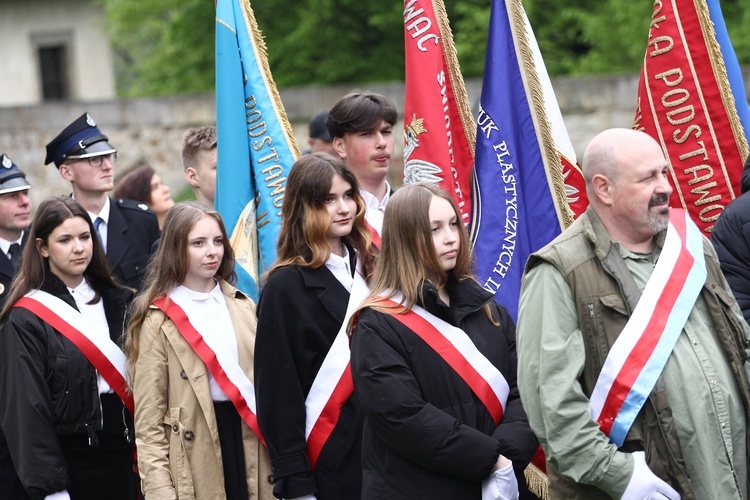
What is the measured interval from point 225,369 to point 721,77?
256cm

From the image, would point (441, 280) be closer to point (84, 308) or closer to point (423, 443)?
point (423, 443)

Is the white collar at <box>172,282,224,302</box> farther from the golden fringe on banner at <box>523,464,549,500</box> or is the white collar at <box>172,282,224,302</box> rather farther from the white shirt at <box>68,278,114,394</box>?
the golden fringe on banner at <box>523,464,549,500</box>

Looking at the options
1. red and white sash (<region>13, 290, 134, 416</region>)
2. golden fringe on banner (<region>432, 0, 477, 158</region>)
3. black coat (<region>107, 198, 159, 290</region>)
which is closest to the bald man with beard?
golden fringe on banner (<region>432, 0, 477, 158</region>)

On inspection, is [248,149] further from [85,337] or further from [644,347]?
[644,347]

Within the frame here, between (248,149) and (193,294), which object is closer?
(193,294)

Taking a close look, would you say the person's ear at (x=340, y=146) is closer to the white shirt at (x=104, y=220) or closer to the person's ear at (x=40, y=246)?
the person's ear at (x=40, y=246)

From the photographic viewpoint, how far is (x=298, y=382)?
4.32m

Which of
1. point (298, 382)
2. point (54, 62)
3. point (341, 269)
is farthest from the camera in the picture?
point (54, 62)

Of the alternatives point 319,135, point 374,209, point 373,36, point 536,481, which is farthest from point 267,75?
point 373,36

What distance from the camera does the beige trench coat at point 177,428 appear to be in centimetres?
466

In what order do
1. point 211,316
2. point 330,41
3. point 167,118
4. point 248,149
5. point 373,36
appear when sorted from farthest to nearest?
1. point 373,36
2. point 330,41
3. point 167,118
4. point 248,149
5. point 211,316

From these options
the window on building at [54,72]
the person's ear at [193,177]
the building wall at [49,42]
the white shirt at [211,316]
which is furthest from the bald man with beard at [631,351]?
the window on building at [54,72]

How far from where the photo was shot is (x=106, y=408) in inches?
199

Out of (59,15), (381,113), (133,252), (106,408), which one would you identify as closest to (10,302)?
(106,408)
